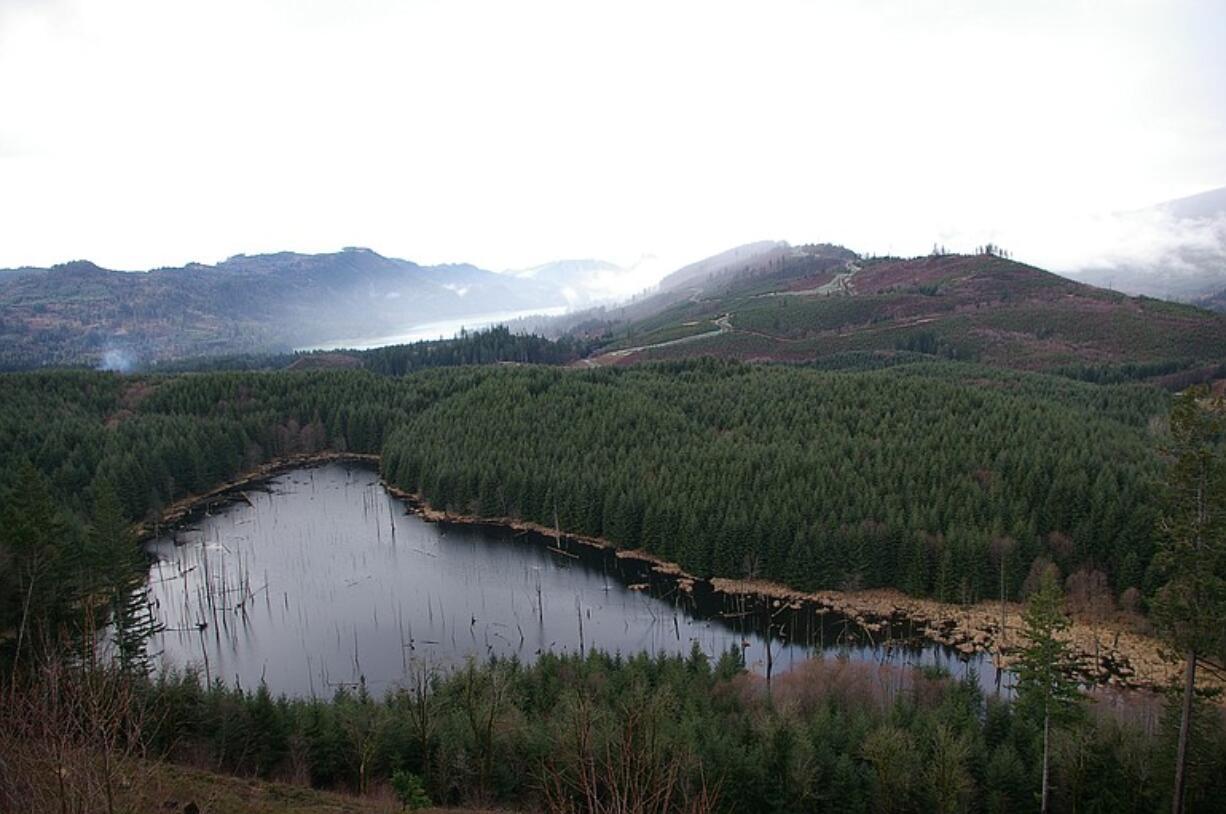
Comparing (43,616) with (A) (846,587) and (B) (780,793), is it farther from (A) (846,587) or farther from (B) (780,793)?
(A) (846,587)

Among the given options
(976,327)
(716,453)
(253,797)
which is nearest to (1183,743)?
(253,797)

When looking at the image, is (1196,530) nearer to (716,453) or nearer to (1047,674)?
(1047,674)

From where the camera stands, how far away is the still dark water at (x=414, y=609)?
4706cm

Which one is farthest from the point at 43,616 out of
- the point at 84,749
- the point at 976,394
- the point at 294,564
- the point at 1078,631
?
the point at 976,394

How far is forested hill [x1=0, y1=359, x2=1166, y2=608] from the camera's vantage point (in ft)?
182

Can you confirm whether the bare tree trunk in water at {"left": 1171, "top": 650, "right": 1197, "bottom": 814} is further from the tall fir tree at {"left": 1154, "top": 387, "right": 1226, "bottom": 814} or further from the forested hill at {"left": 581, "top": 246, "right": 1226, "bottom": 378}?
the forested hill at {"left": 581, "top": 246, "right": 1226, "bottom": 378}

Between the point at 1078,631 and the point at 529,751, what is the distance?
38037 mm

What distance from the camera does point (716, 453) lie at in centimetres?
7112

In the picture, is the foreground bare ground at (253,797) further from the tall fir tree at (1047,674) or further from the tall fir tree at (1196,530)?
the tall fir tree at (1196,530)

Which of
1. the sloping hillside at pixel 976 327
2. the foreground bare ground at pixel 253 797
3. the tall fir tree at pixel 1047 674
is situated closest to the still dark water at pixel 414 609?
the foreground bare ground at pixel 253 797

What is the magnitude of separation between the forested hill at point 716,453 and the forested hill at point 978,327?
112 ft

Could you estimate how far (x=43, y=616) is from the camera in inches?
1358

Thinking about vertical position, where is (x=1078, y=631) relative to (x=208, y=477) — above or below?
below

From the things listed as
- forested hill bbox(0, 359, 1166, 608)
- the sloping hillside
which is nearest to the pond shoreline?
forested hill bbox(0, 359, 1166, 608)
